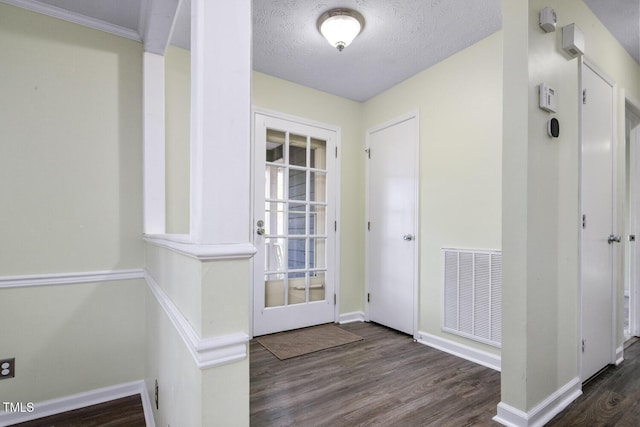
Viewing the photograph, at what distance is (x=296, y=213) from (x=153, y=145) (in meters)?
1.45

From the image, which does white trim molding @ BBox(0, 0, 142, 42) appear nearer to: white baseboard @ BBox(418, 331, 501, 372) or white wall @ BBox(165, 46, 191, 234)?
white wall @ BBox(165, 46, 191, 234)

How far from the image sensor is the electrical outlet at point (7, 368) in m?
1.74

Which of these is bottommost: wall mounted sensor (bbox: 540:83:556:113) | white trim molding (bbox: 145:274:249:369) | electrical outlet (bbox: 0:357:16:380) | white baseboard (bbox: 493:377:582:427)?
white baseboard (bbox: 493:377:582:427)

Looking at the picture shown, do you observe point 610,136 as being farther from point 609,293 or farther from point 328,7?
point 328,7

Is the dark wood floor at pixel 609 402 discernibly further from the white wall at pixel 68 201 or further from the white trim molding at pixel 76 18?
the white trim molding at pixel 76 18

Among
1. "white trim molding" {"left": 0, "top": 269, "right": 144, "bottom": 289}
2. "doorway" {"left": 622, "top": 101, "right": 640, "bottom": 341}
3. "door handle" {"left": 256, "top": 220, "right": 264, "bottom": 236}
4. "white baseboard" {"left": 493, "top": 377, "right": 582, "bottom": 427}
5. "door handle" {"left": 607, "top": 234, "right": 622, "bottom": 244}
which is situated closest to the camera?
"white baseboard" {"left": 493, "top": 377, "right": 582, "bottom": 427}

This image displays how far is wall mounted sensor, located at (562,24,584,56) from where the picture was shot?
5.77 feet

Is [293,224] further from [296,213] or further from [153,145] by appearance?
[153,145]

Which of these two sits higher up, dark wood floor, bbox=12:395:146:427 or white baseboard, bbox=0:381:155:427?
white baseboard, bbox=0:381:155:427

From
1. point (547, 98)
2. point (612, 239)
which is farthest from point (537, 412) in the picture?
point (547, 98)

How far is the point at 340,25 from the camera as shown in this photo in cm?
206

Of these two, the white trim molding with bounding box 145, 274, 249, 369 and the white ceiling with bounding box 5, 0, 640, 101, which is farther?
the white ceiling with bounding box 5, 0, 640, 101

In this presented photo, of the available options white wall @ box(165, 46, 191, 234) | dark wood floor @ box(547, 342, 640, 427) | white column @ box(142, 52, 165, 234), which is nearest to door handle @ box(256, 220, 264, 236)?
white wall @ box(165, 46, 191, 234)

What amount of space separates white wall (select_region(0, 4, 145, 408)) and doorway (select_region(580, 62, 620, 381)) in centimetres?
289
